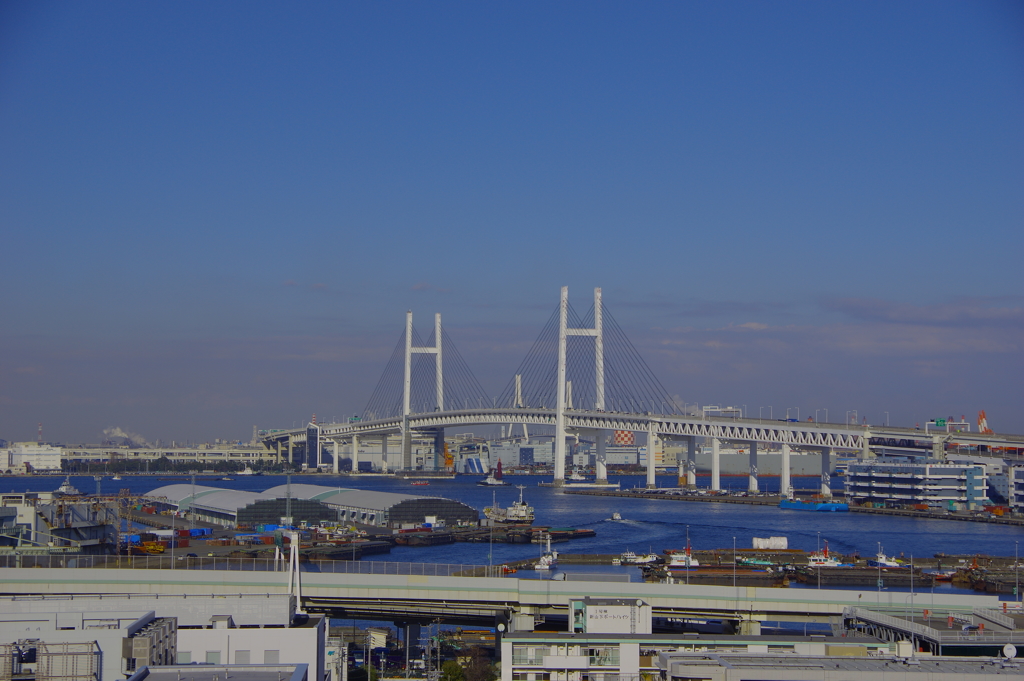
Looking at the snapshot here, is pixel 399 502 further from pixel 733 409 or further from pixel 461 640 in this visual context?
pixel 733 409

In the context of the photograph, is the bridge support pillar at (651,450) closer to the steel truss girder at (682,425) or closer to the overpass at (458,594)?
the steel truss girder at (682,425)

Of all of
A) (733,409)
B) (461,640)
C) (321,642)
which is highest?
(733,409)

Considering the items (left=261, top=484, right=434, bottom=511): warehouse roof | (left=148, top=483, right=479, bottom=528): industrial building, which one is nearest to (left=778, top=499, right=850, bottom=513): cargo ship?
(left=148, top=483, right=479, bottom=528): industrial building

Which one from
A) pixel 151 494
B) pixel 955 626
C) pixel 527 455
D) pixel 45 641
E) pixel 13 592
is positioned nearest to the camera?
pixel 45 641

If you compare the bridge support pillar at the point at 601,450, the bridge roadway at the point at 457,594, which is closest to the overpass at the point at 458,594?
the bridge roadway at the point at 457,594

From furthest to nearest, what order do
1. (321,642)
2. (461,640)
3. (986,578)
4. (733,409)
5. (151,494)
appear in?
(733,409) < (151,494) < (986,578) < (461,640) < (321,642)

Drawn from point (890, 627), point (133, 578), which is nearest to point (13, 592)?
point (133, 578)

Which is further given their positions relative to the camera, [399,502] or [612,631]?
[399,502]
